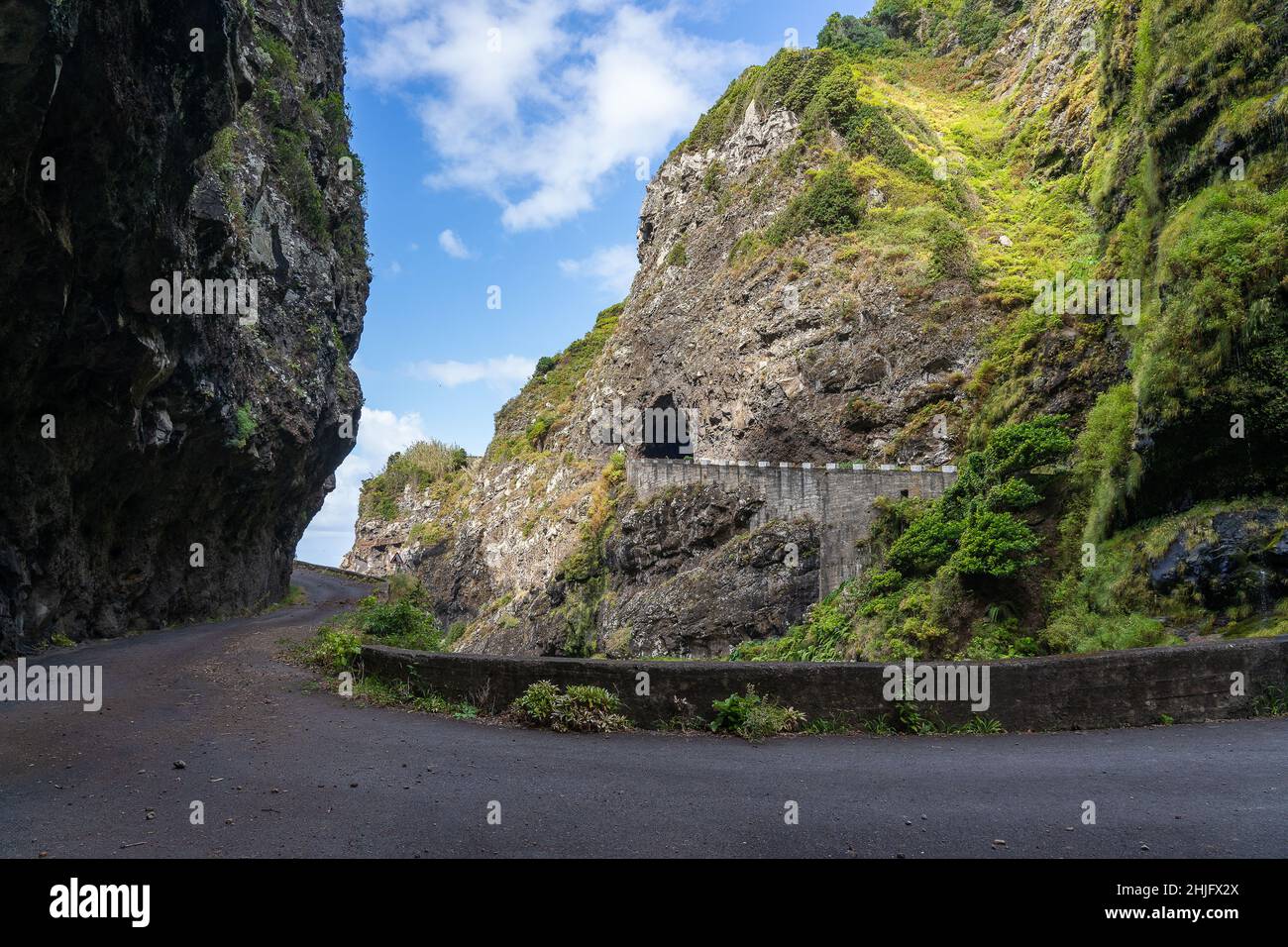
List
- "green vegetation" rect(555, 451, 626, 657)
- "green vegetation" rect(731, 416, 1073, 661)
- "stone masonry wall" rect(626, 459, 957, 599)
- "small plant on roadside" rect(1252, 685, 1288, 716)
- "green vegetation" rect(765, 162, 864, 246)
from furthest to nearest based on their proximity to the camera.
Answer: "green vegetation" rect(765, 162, 864, 246)
"green vegetation" rect(555, 451, 626, 657)
"stone masonry wall" rect(626, 459, 957, 599)
"green vegetation" rect(731, 416, 1073, 661)
"small plant on roadside" rect(1252, 685, 1288, 716)

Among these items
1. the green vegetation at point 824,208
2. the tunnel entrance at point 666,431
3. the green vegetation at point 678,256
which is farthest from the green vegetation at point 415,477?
the green vegetation at point 824,208

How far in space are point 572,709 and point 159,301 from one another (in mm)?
12094

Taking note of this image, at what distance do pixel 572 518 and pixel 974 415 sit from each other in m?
20.3

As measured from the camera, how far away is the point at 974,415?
23.6 meters

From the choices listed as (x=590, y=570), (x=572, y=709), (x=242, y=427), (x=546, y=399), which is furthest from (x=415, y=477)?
(x=572, y=709)

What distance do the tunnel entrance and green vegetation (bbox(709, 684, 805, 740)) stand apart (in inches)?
1197

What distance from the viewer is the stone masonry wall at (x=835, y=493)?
2055 centimetres

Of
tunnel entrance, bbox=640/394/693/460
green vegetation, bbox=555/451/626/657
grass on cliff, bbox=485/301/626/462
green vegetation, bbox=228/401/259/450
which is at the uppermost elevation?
grass on cliff, bbox=485/301/626/462

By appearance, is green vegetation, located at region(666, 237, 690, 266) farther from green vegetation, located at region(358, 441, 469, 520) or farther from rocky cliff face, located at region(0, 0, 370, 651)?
green vegetation, located at region(358, 441, 469, 520)

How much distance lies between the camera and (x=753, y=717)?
7133 mm

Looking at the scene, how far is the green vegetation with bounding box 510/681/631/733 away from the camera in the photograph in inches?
292

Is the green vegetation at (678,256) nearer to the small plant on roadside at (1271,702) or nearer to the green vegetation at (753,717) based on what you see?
the green vegetation at (753,717)

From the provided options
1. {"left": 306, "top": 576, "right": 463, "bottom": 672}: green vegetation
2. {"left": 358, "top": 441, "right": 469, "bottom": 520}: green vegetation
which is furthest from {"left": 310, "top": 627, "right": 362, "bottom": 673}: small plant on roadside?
{"left": 358, "top": 441, "right": 469, "bottom": 520}: green vegetation
